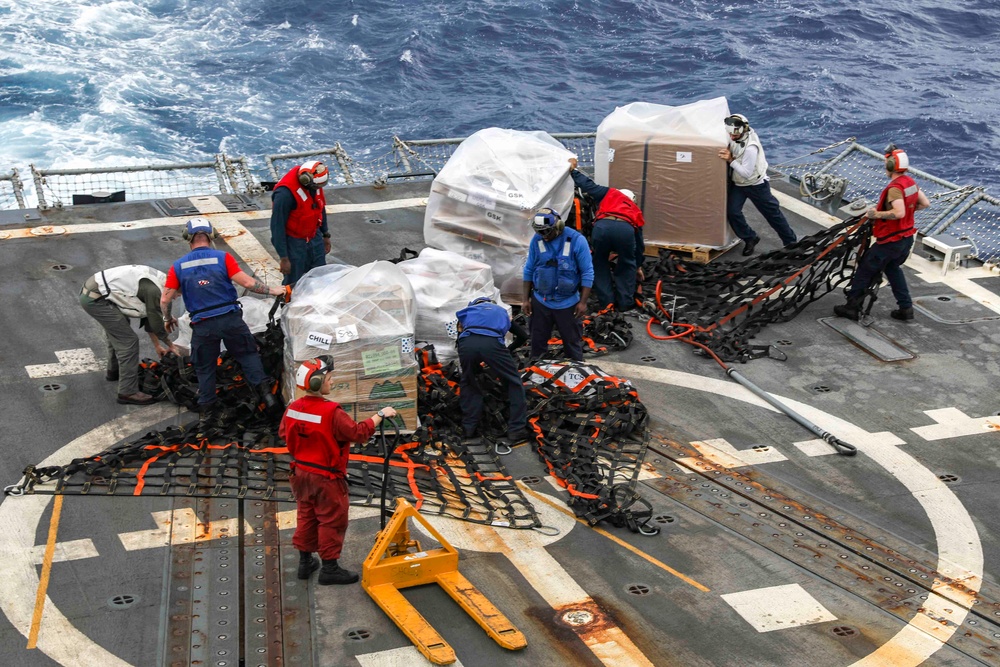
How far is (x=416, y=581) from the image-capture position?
790 centimetres

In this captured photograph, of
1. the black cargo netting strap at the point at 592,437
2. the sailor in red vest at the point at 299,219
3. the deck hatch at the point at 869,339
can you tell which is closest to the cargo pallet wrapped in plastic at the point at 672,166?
the deck hatch at the point at 869,339

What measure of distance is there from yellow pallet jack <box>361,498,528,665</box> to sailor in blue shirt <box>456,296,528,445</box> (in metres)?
1.93

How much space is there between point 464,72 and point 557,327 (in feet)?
64.6

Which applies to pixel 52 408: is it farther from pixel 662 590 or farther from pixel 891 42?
pixel 891 42

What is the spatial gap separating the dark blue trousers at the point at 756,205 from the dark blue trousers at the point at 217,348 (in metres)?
6.36

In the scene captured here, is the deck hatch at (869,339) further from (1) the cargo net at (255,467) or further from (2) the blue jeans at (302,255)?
(2) the blue jeans at (302,255)

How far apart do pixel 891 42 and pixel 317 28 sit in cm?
1558

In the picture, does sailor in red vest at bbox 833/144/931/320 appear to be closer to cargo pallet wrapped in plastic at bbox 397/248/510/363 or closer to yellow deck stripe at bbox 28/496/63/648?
cargo pallet wrapped in plastic at bbox 397/248/510/363

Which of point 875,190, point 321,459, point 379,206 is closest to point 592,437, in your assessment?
point 321,459

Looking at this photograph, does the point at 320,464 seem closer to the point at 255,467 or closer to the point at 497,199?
the point at 255,467

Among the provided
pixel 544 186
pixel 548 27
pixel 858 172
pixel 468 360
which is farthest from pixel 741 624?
pixel 548 27

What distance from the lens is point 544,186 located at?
1259 centimetres

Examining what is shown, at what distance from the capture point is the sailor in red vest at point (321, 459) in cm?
748

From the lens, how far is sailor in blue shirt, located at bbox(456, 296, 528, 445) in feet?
31.9
